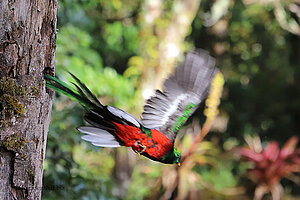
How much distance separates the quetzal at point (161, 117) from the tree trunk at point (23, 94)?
0.15 meters

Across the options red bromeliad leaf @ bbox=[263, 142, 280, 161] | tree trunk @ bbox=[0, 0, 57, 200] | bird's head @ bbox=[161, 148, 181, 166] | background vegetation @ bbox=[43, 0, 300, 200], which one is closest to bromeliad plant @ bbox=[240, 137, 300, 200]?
red bromeliad leaf @ bbox=[263, 142, 280, 161]

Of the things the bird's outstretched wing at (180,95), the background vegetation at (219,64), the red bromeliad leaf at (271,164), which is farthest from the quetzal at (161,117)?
the red bromeliad leaf at (271,164)

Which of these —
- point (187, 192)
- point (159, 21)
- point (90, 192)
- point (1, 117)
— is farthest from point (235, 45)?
point (1, 117)

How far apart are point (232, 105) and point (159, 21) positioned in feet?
7.87

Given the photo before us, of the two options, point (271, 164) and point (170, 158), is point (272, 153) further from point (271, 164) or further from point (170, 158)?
point (170, 158)

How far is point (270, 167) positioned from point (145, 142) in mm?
3375

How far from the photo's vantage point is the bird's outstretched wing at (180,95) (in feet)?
3.99

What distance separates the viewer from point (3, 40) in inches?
40.1

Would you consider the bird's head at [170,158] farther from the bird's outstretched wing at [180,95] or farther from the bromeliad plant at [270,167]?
the bromeliad plant at [270,167]

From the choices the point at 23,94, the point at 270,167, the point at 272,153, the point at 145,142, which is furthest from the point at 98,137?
the point at 272,153

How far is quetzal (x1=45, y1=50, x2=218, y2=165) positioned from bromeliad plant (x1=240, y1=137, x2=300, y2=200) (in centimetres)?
329

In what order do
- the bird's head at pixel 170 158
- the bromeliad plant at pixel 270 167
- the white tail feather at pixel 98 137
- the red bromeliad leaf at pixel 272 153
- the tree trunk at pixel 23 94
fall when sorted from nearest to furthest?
the tree trunk at pixel 23 94
the white tail feather at pixel 98 137
the bird's head at pixel 170 158
the bromeliad plant at pixel 270 167
the red bromeliad leaf at pixel 272 153

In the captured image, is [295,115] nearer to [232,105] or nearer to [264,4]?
[232,105]

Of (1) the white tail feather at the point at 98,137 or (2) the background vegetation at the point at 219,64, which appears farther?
(2) the background vegetation at the point at 219,64
